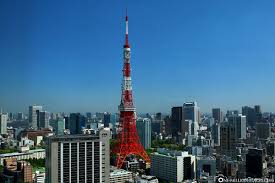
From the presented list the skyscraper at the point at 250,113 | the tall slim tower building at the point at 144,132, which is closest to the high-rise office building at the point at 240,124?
the skyscraper at the point at 250,113

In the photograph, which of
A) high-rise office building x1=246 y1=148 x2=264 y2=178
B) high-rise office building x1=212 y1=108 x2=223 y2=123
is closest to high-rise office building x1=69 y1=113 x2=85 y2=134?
high-rise office building x1=212 y1=108 x2=223 y2=123

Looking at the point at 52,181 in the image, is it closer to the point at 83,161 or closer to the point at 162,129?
the point at 83,161

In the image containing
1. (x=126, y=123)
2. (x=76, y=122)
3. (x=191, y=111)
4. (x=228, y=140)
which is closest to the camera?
(x=126, y=123)

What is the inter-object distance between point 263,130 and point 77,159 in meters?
8.47

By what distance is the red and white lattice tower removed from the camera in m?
7.26

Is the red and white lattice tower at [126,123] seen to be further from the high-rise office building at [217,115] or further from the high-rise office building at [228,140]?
the high-rise office building at [217,115]

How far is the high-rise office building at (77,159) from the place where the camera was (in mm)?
4406

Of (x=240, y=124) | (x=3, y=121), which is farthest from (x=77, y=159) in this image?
(x=240, y=124)

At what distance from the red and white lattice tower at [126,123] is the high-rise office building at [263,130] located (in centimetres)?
523

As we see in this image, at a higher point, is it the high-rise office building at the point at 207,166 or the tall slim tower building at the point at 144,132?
the tall slim tower building at the point at 144,132

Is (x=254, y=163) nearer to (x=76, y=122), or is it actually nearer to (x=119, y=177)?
(x=119, y=177)

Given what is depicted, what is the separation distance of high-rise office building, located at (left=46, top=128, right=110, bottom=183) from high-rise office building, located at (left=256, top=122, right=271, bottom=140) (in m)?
7.78

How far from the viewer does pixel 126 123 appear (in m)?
7.51

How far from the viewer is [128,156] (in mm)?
7699
